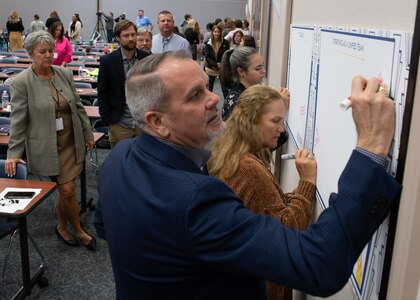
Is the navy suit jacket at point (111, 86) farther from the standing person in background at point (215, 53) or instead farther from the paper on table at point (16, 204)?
the standing person in background at point (215, 53)

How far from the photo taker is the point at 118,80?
12.0 feet

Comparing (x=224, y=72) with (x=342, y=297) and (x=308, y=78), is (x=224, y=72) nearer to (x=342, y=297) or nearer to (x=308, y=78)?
(x=308, y=78)

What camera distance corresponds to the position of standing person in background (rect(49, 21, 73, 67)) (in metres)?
7.42

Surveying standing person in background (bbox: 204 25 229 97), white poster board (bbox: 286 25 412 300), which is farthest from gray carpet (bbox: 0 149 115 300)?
standing person in background (bbox: 204 25 229 97)

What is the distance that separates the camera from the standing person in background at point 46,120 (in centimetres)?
293

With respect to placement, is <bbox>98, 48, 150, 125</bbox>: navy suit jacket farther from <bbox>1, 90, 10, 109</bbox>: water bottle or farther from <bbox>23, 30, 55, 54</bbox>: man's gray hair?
<bbox>1, 90, 10, 109</bbox>: water bottle

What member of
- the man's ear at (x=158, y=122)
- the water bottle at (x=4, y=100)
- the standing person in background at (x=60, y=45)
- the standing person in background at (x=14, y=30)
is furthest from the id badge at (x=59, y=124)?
the standing person in background at (x=14, y=30)

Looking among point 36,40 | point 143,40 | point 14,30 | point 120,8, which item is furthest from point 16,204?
point 120,8

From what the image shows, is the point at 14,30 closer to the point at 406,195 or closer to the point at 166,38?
the point at 166,38

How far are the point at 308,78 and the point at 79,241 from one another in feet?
8.20

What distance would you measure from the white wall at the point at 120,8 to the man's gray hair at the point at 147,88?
18.9 m

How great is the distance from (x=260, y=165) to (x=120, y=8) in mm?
19291

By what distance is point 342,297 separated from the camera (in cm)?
140

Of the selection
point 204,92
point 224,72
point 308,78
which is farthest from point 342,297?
point 224,72
